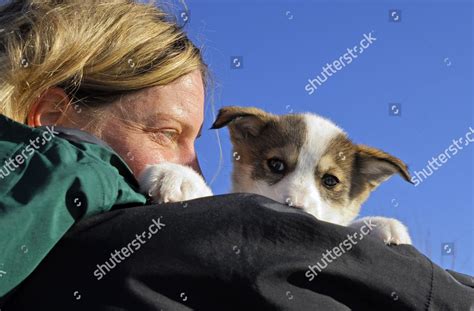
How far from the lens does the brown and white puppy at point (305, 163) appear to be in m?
4.26

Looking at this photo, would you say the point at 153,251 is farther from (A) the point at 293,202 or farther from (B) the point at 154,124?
(A) the point at 293,202

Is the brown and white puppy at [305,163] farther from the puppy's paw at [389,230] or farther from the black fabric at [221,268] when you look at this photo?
the black fabric at [221,268]

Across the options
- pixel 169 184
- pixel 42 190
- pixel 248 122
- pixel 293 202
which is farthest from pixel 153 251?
pixel 248 122

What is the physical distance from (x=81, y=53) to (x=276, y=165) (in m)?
1.79

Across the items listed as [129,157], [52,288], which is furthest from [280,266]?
[129,157]

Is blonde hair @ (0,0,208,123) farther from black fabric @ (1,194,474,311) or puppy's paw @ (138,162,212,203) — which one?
black fabric @ (1,194,474,311)

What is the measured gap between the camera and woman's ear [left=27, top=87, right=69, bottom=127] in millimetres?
3102

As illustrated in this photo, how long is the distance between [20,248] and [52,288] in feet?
0.79

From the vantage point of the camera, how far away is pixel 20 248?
1699 millimetres

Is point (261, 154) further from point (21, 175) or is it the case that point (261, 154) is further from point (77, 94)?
point (21, 175)

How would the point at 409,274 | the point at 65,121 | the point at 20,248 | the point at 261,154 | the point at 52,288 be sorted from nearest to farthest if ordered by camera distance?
the point at 20,248 → the point at 52,288 → the point at 409,274 → the point at 65,121 → the point at 261,154

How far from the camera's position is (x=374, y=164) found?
16.1 ft

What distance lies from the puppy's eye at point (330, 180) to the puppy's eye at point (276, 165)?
1.05ft

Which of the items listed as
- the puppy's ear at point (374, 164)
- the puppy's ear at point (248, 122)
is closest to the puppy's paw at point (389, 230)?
the puppy's ear at point (374, 164)
